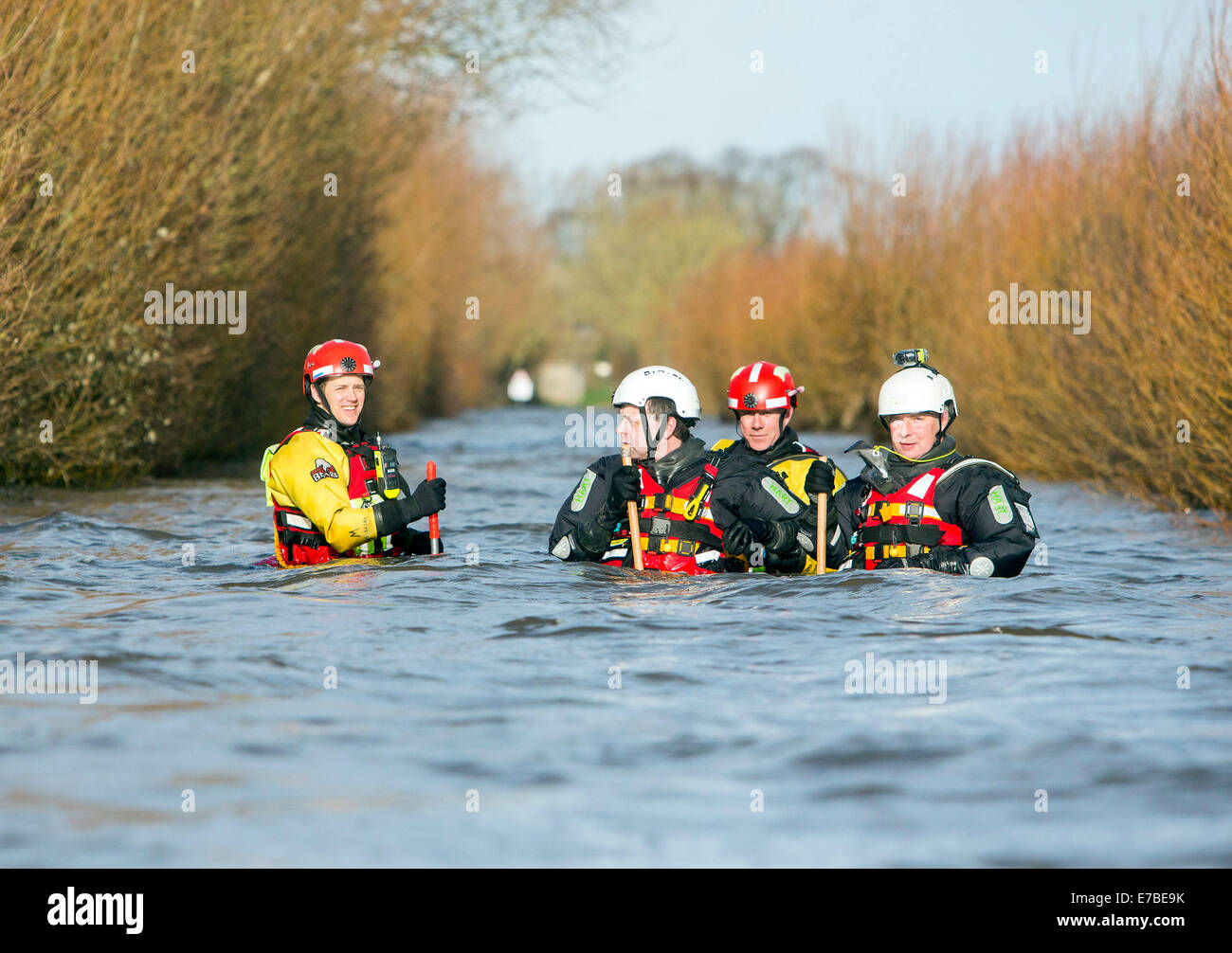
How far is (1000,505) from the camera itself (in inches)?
360

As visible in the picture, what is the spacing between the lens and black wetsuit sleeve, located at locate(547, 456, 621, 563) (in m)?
9.42

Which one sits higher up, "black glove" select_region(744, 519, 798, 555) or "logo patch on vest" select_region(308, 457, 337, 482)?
"logo patch on vest" select_region(308, 457, 337, 482)

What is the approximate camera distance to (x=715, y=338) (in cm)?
4972

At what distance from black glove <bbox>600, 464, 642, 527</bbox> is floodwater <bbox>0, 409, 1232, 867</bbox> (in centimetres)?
42

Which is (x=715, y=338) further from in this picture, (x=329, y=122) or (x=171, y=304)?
(x=171, y=304)

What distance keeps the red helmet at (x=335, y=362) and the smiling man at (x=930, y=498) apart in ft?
9.49

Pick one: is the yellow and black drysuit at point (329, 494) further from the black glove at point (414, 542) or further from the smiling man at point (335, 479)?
the black glove at point (414, 542)

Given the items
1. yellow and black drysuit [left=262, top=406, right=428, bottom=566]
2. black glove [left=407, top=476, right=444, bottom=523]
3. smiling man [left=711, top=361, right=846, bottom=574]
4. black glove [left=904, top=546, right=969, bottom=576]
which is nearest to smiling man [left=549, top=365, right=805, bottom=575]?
smiling man [left=711, top=361, right=846, bottom=574]

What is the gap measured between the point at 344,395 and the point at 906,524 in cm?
334

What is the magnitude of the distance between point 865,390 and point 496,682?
27740mm

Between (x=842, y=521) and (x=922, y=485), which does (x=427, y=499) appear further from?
(x=922, y=485)

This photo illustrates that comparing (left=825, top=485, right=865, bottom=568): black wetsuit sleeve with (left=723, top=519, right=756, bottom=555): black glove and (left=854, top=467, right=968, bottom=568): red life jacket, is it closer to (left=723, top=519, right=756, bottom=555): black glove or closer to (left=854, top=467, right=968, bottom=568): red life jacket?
(left=854, top=467, right=968, bottom=568): red life jacket

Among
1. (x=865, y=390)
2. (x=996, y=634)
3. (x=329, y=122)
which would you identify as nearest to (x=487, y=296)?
(x=865, y=390)

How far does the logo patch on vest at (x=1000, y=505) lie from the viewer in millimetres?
9117
